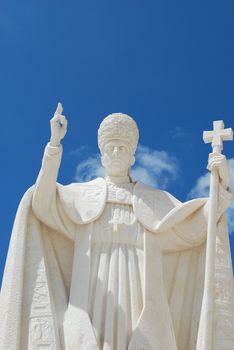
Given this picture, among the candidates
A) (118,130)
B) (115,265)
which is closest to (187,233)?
(115,265)

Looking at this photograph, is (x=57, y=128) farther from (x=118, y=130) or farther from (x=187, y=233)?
(x=187, y=233)

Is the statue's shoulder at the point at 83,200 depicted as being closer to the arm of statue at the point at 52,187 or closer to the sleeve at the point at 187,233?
the arm of statue at the point at 52,187

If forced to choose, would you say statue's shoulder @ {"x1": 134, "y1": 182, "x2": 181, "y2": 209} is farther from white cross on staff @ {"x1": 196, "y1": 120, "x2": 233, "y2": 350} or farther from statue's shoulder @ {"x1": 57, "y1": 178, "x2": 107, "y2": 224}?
white cross on staff @ {"x1": 196, "y1": 120, "x2": 233, "y2": 350}

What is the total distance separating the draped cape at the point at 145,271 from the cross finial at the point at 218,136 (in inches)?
32.1

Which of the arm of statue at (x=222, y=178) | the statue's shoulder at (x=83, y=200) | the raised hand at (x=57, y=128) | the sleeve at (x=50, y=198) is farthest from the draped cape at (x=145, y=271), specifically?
the raised hand at (x=57, y=128)

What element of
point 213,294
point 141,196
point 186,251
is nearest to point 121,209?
point 141,196

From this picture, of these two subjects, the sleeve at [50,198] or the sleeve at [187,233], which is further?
the sleeve at [187,233]

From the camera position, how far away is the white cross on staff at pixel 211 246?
31.9 feet

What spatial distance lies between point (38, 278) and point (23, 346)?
0.93 metres

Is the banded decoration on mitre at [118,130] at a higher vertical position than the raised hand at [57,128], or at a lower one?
higher

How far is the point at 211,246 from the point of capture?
10.0 meters

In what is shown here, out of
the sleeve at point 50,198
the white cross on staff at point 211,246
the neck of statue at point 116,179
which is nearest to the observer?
the white cross on staff at point 211,246

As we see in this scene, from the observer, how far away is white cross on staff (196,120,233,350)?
9.71 metres

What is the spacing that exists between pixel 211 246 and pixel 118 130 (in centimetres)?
225
